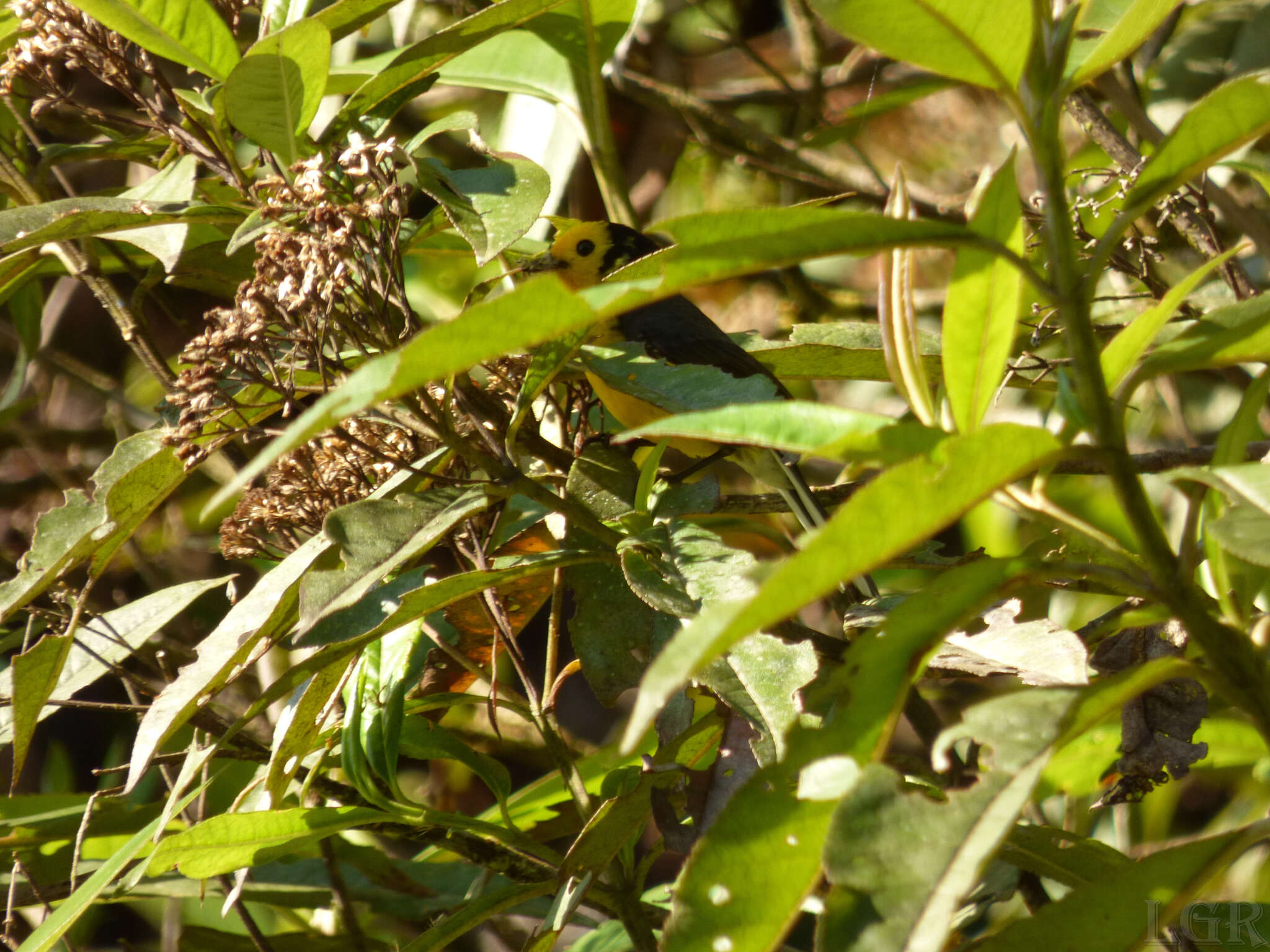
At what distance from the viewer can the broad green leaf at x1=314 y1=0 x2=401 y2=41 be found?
1.30 metres

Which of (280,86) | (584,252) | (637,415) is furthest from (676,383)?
(584,252)

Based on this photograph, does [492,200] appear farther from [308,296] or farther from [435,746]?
[435,746]

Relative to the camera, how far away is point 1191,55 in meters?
2.40

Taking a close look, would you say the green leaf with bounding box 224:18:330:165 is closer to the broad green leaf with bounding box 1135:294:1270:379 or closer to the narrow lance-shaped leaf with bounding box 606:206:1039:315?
the narrow lance-shaped leaf with bounding box 606:206:1039:315

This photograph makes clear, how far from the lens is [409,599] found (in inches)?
42.4

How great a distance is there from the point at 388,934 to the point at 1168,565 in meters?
1.70

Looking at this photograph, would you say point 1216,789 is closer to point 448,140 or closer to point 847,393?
point 847,393

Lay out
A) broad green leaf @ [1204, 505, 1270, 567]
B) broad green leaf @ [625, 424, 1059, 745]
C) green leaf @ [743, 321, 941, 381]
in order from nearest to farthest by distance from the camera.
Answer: broad green leaf @ [625, 424, 1059, 745] → broad green leaf @ [1204, 505, 1270, 567] → green leaf @ [743, 321, 941, 381]

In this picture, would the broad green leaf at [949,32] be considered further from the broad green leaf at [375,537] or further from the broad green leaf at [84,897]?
the broad green leaf at [84,897]

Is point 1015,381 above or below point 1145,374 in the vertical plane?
below

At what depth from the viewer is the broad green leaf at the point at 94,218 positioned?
120 cm

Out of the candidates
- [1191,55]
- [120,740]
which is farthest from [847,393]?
[120,740]

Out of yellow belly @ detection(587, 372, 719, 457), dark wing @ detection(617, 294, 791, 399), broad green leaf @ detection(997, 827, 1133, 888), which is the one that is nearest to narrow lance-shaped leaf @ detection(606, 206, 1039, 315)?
broad green leaf @ detection(997, 827, 1133, 888)

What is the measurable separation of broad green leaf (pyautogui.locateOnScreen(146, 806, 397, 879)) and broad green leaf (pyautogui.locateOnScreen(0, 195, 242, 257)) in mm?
633
